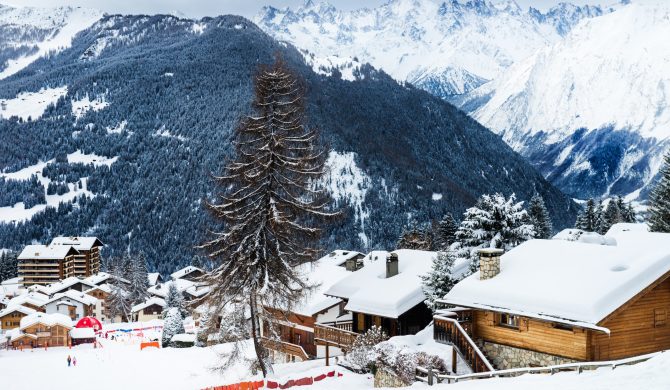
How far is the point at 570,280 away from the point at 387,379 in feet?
26.0

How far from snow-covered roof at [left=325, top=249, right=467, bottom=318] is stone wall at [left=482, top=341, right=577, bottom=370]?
316 inches

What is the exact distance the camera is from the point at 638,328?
79.5ft

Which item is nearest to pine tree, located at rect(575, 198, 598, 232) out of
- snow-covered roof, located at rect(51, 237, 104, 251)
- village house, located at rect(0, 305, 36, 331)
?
village house, located at rect(0, 305, 36, 331)

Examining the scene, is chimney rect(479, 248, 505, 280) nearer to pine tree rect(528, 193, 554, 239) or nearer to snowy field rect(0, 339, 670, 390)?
snowy field rect(0, 339, 670, 390)

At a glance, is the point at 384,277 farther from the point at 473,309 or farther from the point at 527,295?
the point at 527,295

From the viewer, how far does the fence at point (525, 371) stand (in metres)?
19.9

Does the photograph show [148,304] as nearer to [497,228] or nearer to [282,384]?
[497,228]

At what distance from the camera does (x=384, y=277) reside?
1550 inches

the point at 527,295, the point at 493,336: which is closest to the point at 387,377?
the point at 493,336

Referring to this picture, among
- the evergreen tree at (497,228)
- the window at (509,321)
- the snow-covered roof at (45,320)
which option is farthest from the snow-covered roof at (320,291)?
the snow-covered roof at (45,320)

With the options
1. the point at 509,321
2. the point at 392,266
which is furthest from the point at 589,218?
the point at 509,321

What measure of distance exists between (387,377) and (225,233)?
914 cm

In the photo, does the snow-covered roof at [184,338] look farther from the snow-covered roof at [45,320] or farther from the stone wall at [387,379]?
the stone wall at [387,379]

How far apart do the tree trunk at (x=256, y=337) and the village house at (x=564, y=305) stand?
25.4ft
